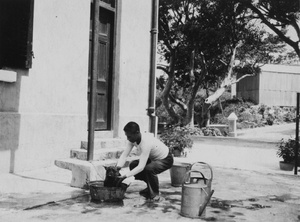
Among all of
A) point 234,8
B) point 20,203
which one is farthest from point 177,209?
point 234,8

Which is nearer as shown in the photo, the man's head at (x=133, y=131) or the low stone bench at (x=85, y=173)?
the man's head at (x=133, y=131)

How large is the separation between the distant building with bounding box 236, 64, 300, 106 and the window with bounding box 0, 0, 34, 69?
87.8 ft

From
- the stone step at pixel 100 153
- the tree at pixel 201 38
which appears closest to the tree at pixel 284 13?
the tree at pixel 201 38

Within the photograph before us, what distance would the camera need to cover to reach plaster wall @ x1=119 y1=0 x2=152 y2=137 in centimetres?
922

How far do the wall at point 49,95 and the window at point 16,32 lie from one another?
12.8 inches

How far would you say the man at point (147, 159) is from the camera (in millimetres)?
5152

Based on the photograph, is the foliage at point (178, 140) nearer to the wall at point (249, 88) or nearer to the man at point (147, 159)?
the man at point (147, 159)

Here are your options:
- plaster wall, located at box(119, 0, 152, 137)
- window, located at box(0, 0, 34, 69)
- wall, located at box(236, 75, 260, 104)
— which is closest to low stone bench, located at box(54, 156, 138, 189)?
window, located at box(0, 0, 34, 69)

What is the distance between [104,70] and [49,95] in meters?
1.94

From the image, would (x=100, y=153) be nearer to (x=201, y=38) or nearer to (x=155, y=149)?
(x=155, y=149)

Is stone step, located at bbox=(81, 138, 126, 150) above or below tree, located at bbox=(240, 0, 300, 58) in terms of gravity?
below

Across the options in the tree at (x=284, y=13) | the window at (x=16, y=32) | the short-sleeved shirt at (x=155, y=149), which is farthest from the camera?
the tree at (x=284, y=13)

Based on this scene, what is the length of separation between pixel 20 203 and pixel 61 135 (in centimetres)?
275

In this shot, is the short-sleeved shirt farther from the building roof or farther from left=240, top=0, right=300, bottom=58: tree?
the building roof
